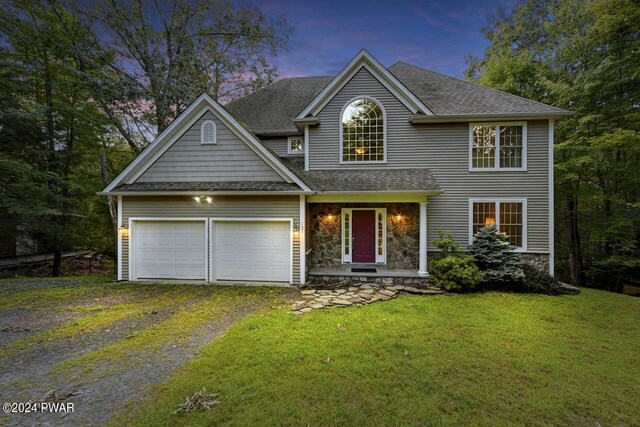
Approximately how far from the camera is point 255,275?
802cm

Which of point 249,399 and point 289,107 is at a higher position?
point 289,107

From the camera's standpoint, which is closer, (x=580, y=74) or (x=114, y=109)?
(x=580, y=74)

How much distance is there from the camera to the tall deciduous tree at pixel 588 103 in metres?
9.91

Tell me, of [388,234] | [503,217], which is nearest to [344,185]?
[388,234]

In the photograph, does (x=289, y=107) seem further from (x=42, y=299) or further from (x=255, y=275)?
(x=42, y=299)

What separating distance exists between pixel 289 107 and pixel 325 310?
927 cm

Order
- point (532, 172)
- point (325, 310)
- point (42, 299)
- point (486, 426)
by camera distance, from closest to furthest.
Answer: point (486, 426) < point (325, 310) < point (42, 299) < point (532, 172)

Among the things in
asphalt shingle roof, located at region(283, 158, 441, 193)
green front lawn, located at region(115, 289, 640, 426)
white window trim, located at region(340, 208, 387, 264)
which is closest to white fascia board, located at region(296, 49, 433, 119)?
asphalt shingle roof, located at region(283, 158, 441, 193)

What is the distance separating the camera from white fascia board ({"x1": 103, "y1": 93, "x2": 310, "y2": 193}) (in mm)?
7871

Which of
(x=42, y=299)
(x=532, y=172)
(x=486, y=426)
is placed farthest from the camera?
(x=532, y=172)

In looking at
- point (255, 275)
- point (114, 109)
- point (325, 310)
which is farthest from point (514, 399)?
point (114, 109)

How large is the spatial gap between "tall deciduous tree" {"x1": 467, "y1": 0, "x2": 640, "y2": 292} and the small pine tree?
243 inches

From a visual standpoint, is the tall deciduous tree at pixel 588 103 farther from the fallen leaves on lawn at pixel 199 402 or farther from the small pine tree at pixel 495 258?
the fallen leaves on lawn at pixel 199 402

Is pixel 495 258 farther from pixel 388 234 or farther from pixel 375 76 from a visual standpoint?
pixel 375 76
